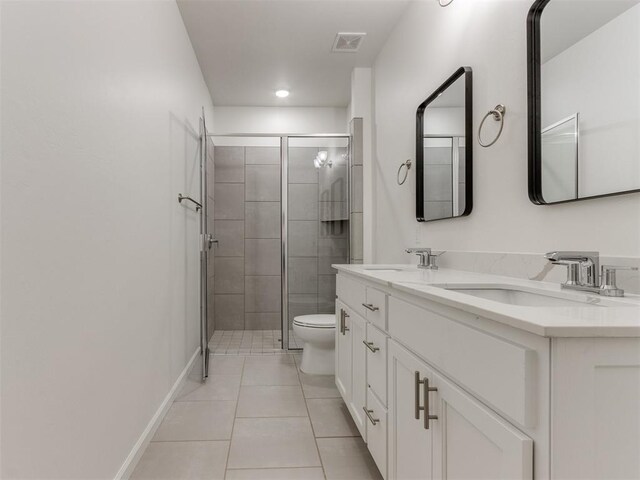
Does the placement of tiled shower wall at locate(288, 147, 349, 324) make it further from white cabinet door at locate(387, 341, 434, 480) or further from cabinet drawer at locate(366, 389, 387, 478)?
white cabinet door at locate(387, 341, 434, 480)

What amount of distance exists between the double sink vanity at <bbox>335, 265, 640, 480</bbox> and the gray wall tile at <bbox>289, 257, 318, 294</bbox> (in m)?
2.32

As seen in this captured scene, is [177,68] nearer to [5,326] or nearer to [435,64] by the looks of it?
[435,64]

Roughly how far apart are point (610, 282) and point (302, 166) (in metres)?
3.01

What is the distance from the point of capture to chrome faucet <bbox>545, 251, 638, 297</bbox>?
106cm

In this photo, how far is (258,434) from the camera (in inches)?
82.6

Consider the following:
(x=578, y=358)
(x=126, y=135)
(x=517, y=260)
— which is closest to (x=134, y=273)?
(x=126, y=135)

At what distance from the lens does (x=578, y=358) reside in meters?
0.65

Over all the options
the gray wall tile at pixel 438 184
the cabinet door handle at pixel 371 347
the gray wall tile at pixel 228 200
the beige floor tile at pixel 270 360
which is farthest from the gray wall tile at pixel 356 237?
the cabinet door handle at pixel 371 347

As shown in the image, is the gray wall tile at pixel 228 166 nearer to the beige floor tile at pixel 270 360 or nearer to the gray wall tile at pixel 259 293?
the gray wall tile at pixel 259 293

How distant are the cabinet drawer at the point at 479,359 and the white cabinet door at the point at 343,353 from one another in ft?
2.98

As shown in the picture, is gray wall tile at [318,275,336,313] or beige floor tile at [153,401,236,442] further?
gray wall tile at [318,275,336,313]

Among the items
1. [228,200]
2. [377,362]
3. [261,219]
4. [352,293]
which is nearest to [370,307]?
[377,362]

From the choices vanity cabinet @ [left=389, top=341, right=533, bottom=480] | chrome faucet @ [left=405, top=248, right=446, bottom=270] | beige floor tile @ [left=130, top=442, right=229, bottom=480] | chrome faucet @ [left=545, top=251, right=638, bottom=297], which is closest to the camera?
vanity cabinet @ [left=389, top=341, right=533, bottom=480]

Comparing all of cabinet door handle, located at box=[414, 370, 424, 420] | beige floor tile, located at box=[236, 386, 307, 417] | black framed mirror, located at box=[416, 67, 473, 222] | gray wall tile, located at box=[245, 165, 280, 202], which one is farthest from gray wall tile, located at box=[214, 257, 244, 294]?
cabinet door handle, located at box=[414, 370, 424, 420]
